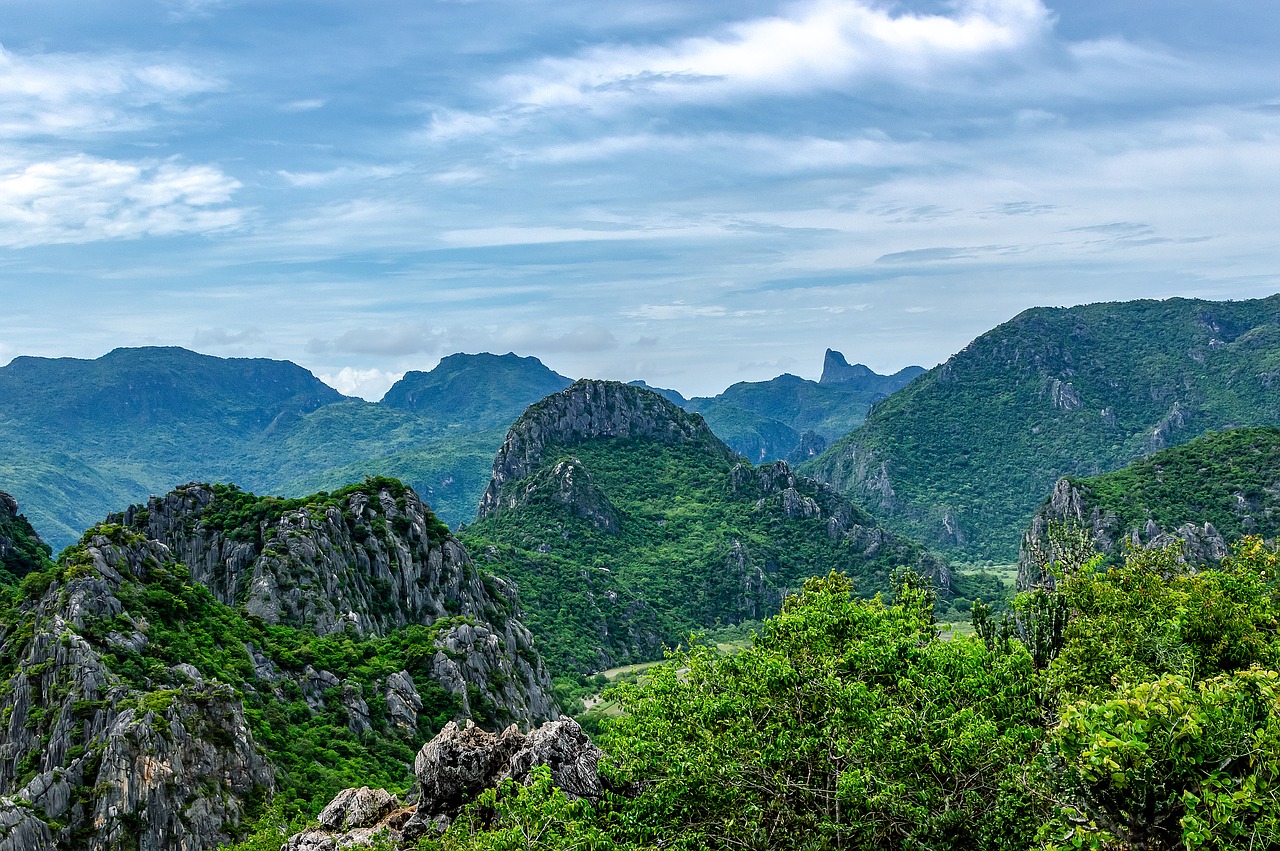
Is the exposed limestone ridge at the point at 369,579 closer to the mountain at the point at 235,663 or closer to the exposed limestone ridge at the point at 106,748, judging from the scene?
the mountain at the point at 235,663

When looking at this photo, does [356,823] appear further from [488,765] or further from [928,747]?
[928,747]

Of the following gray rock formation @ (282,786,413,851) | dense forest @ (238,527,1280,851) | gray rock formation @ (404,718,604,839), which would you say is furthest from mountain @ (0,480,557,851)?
gray rock formation @ (404,718,604,839)

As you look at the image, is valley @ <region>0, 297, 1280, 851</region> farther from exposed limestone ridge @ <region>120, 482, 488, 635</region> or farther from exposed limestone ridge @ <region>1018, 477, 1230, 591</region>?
exposed limestone ridge @ <region>1018, 477, 1230, 591</region>

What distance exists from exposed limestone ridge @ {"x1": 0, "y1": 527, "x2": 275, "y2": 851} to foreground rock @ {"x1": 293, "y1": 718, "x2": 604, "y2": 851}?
57.0 ft

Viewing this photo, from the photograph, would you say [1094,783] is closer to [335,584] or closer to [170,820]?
[170,820]

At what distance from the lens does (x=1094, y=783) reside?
1902cm

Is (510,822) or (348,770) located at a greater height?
(510,822)

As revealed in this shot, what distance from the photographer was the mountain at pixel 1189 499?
16425cm

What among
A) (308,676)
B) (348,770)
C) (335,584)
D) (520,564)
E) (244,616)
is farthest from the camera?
(520,564)

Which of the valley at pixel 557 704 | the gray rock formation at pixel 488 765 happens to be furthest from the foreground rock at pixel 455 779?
the valley at pixel 557 704

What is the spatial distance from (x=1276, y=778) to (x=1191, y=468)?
666 feet

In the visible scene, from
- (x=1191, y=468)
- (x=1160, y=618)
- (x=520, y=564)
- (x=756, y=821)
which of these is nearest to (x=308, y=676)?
(x=756, y=821)

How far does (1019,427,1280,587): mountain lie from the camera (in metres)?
164

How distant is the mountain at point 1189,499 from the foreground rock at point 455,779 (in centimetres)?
14533
